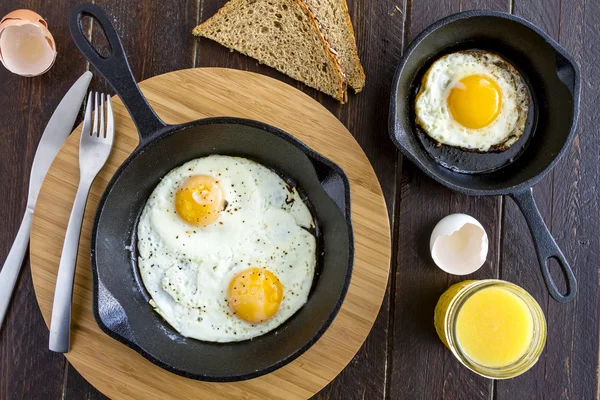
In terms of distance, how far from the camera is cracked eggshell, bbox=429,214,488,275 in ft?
6.91

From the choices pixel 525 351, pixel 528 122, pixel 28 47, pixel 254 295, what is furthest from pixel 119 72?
pixel 525 351

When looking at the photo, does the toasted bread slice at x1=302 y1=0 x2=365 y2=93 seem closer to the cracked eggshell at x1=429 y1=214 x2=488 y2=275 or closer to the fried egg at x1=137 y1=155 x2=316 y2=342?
the fried egg at x1=137 y1=155 x2=316 y2=342

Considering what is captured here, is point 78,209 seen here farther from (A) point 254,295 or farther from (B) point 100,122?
(A) point 254,295

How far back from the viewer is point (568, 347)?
2207 mm

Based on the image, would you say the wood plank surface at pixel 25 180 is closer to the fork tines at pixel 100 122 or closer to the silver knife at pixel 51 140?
the silver knife at pixel 51 140

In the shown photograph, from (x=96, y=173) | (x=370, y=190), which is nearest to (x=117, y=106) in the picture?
(x=96, y=173)

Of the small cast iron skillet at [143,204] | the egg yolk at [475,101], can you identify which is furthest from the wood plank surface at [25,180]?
the egg yolk at [475,101]

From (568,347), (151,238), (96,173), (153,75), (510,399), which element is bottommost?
(510,399)

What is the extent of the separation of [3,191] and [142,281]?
67 cm

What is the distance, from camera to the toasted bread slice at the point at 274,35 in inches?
84.5

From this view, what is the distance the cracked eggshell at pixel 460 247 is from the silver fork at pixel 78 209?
1.23m

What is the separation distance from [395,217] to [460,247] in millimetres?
263

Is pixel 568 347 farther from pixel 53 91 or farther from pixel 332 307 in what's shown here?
pixel 53 91

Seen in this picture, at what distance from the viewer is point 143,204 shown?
202 centimetres
